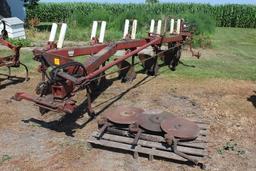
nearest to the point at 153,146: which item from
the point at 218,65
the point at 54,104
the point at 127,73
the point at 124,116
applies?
the point at 124,116

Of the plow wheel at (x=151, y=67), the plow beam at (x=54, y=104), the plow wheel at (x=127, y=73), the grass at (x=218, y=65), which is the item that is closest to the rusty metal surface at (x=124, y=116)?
the plow beam at (x=54, y=104)

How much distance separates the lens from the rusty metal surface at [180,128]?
18.8 feet

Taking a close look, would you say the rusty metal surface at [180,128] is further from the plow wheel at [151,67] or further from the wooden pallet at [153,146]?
the plow wheel at [151,67]

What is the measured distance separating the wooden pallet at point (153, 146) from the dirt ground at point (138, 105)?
0.39 ft

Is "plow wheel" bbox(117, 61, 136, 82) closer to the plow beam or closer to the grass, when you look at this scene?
the grass

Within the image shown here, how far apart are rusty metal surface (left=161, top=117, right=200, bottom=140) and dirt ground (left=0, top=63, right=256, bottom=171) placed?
380 millimetres

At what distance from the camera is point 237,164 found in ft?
17.9

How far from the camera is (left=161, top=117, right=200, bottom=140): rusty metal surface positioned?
18.8 ft

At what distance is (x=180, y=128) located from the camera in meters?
5.94

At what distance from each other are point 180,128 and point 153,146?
0.61m

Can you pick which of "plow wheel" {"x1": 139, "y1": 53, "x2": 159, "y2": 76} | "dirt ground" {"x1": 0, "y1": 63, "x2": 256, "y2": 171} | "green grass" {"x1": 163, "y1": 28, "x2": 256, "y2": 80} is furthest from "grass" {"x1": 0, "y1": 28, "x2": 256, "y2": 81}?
"dirt ground" {"x1": 0, "y1": 63, "x2": 256, "y2": 171}

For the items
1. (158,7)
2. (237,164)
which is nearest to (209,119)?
(237,164)

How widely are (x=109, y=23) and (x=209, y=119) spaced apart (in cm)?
1391

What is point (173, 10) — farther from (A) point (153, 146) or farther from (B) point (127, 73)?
(A) point (153, 146)
